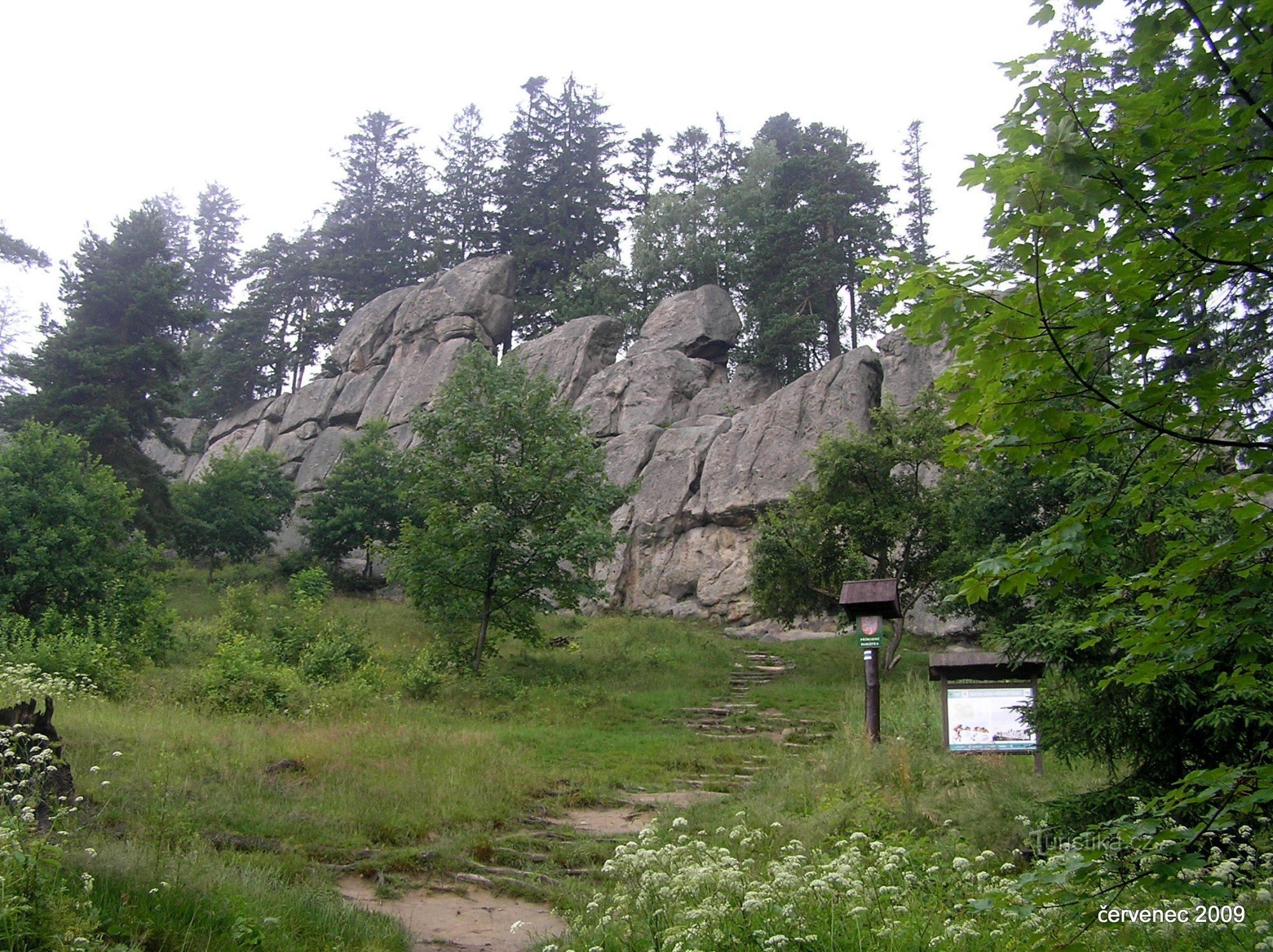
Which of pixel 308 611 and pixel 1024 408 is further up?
pixel 1024 408

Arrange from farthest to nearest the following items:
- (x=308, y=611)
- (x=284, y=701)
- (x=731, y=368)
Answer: (x=731, y=368) < (x=308, y=611) < (x=284, y=701)

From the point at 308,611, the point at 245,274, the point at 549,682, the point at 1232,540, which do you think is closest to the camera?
the point at 1232,540

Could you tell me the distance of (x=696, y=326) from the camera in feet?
128

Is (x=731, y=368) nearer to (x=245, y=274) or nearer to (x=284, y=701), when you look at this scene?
(x=284, y=701)

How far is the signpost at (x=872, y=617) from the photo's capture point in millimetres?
10805

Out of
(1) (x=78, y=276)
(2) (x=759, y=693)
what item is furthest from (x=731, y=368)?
(1) (x=78, y=276)

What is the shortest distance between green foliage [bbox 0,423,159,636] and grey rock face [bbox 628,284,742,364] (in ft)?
73.5

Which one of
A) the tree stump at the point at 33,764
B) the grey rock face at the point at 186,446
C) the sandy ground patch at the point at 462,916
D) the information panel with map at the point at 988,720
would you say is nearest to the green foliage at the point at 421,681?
the sandy ground patch at the point at 462,916

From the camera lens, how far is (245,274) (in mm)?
56906

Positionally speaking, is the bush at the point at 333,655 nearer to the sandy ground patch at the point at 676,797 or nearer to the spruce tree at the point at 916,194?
the sandy ground patch at the point at 676,797

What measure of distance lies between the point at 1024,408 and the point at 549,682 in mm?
16908

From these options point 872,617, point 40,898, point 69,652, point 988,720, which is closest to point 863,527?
point 872,617

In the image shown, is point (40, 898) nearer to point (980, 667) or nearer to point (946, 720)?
point (946, 720)

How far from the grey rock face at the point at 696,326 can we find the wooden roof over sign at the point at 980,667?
2990 centimetres
